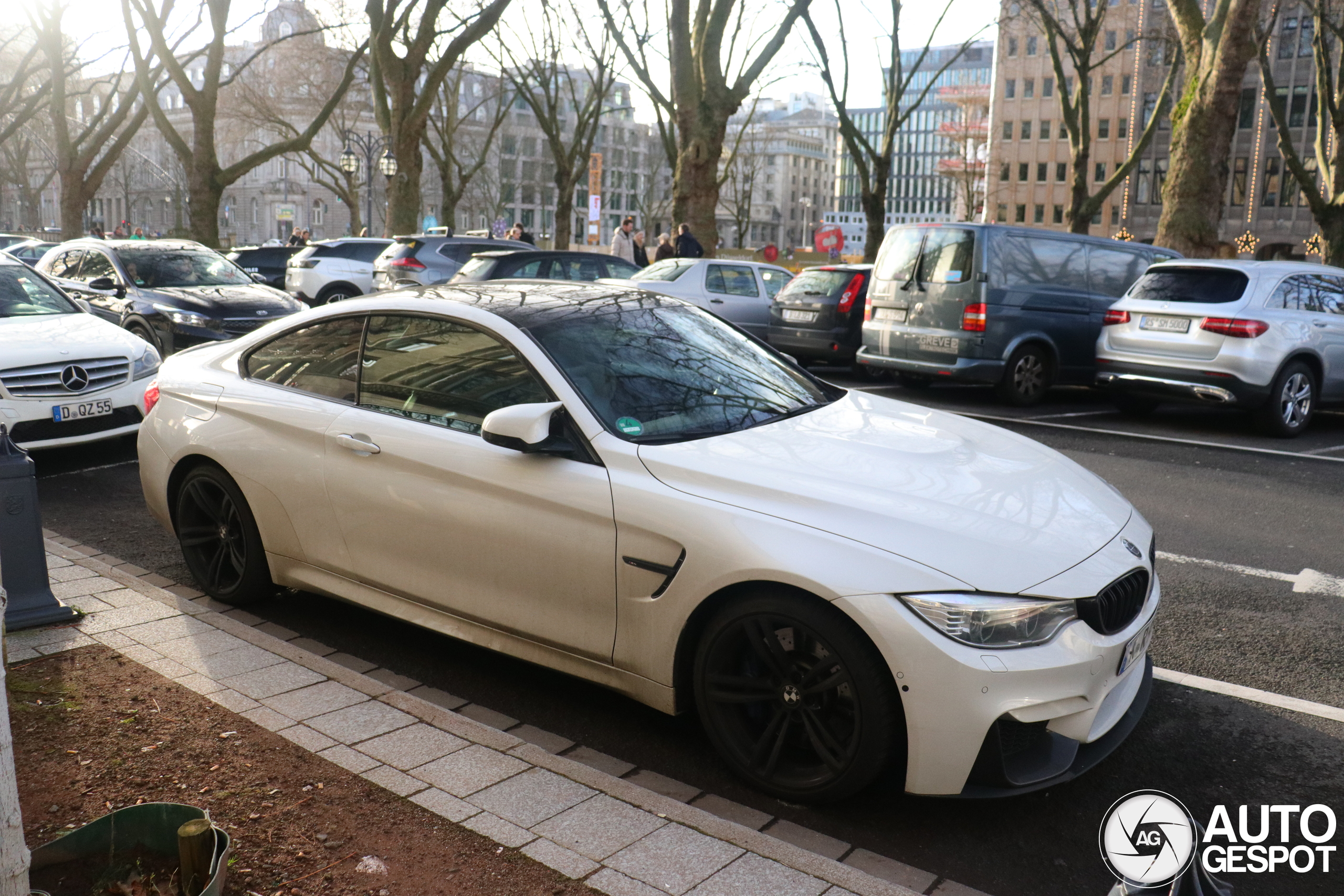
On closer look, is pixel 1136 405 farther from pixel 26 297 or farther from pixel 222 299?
pixel 26 297

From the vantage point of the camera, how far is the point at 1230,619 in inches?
209

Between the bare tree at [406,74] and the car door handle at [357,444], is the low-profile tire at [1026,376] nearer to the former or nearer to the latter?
the car door handle at [357,444]

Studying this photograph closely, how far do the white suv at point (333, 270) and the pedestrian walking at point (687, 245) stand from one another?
5937 mm

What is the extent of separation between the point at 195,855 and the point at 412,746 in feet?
3.41

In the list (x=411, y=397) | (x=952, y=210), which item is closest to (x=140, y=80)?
(x=411, y=397)

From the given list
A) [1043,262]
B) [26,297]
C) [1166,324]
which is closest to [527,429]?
[26,297]

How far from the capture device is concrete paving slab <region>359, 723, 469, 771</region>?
353cm

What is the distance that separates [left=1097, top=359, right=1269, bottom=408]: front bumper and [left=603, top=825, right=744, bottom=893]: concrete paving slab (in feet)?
30.1

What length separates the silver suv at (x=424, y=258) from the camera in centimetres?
1967

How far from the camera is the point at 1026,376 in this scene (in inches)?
504

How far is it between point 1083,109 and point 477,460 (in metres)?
29.1

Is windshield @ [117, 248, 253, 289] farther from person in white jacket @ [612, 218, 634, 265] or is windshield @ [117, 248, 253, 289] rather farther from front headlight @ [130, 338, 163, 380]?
person in white jacket @ [612, 218, 634, 265]

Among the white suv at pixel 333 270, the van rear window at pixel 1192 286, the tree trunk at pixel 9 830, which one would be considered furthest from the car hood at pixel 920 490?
the white suv at pixel 333 270

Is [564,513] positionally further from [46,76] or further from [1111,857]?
[46,76]
